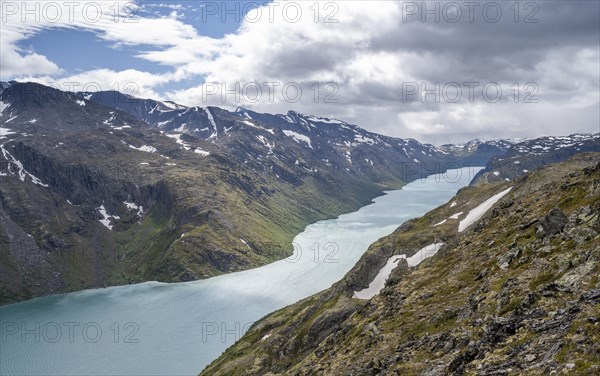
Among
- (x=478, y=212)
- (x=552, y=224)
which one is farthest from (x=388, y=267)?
(x=552, y=224)

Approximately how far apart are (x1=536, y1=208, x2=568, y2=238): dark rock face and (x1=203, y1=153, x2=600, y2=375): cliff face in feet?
0.33

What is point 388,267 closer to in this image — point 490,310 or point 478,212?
point 478,212

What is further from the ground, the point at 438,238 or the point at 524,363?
the point at 524,363

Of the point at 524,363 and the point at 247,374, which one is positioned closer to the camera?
the point at 524,363

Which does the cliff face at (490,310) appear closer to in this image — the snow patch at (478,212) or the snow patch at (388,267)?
the snow patch at (388,267)

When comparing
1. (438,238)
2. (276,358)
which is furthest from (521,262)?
(438,238)

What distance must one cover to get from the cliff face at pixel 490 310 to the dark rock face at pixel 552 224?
0.10m

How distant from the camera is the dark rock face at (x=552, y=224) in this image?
161ft

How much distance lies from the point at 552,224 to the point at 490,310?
1646cm

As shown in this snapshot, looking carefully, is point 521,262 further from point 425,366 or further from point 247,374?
point 247,374

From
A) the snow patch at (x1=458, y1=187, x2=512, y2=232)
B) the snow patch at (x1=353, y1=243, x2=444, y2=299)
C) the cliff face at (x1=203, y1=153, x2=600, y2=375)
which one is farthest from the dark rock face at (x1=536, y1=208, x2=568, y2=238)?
the snow patch at (x1=458, y1=187, x2=512, y2=232)

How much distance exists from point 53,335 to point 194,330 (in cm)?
6416

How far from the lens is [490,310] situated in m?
40.0

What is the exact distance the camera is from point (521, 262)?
157 feet
